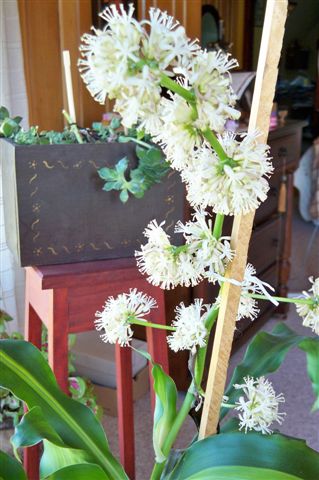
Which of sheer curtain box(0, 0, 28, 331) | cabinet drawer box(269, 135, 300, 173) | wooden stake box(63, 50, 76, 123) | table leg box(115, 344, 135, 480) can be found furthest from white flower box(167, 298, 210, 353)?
cabinet drawer box(269, 135, 300, 173)

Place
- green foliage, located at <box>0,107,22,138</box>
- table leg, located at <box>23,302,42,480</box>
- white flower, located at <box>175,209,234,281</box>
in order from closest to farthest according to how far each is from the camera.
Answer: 1. white flower, located at <box>175,209,234,281</box>
2. green foliage, located at <box>0,107,22,138</box>
3. table leg, located at <box>23,302,42,480</box>

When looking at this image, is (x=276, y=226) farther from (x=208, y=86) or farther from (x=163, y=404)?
(x=208, y=86)

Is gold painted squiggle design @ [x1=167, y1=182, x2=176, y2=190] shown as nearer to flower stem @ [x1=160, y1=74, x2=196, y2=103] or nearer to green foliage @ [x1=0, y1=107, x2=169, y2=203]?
green foliage @ [x1=0, y1=107, x2=169, y2=203]

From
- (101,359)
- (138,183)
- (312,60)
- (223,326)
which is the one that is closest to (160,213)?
(138,183)

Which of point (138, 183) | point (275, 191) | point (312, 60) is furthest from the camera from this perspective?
point (312, 60)

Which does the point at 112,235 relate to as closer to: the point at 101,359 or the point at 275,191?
the point at 101,359

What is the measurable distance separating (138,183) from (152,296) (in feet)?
0.84

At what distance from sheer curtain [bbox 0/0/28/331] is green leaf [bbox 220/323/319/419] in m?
0.89

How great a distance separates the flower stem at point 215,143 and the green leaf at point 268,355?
354 millimetres

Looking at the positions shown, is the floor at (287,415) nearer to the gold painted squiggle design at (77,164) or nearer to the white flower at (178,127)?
the gold painted squiggle design at (77,164)

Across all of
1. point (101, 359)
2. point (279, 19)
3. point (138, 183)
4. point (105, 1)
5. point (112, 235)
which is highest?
point (105, 1)

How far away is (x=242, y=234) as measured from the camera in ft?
1.95

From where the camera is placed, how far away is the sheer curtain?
1.49 metres

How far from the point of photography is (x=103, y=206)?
3.39ft
